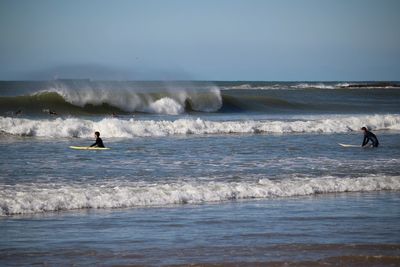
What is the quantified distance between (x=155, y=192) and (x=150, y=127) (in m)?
16.0

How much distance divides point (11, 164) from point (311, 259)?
36.3 ft

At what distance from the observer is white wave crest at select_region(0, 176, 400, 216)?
1202cm

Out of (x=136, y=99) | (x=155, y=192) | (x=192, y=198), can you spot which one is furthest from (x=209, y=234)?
(x=136, y=99)

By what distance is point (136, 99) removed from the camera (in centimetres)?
4425

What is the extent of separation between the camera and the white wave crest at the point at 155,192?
39.4 ft

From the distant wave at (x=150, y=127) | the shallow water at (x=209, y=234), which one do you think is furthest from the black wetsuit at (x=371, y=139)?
the shallow water at (x=209, y=234)

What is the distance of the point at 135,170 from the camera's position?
16594mm

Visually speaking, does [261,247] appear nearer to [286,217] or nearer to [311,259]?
[311,259]

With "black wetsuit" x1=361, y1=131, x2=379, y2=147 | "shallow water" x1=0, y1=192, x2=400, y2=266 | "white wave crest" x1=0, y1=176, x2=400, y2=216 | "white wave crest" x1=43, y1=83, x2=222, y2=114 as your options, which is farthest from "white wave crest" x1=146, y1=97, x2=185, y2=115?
"shallow water" x1=0, y1=192, x2=400, y2=266

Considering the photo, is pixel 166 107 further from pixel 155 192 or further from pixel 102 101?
pixel 155 192

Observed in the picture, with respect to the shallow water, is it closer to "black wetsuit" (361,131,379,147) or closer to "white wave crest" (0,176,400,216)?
"white wave crest" (0,176,400,216)

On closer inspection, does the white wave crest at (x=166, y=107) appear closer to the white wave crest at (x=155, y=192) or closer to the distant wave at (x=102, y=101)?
the distant wave at (x=102, y=101)

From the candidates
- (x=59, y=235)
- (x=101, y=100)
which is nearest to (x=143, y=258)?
(x=59, y=235)

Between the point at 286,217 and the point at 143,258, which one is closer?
the point at 143,258
